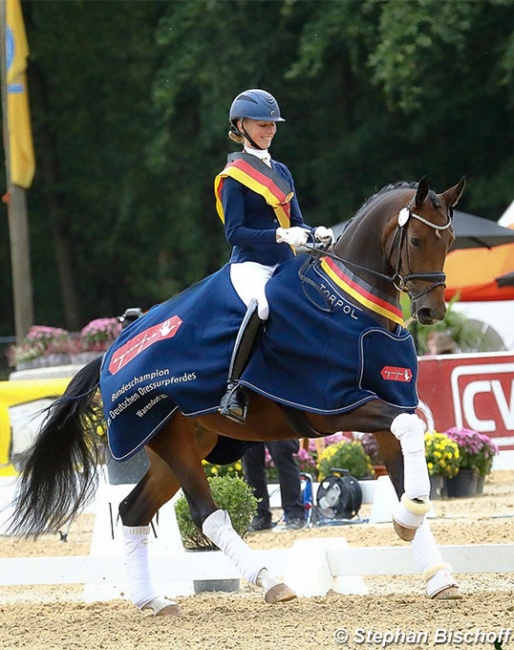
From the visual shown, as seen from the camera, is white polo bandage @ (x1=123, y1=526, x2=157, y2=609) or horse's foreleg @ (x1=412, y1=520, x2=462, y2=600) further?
white polo bandage @ (x1=123, y1=526, x2=157, y2=609)

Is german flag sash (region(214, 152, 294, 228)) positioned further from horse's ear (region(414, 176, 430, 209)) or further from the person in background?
the person in background

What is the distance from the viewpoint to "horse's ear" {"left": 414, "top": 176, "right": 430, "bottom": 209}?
5.75 metres

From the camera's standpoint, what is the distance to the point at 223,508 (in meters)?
7.40

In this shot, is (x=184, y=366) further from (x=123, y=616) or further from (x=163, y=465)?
(x=123, y=616)

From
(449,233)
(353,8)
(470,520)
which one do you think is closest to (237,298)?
(449,233)

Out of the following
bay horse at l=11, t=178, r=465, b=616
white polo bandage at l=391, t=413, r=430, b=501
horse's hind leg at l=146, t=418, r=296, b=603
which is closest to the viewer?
white polo bandage at l=391, t=413, r=430, b=501

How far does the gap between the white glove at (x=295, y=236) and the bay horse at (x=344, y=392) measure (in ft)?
0.40

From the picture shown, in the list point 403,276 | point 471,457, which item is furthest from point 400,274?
point 471,457

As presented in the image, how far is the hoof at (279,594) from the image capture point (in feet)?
19.4

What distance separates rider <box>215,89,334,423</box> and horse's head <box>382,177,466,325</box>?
1.43 feet

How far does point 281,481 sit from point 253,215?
383cm

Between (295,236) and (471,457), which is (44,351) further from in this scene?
(295,236)

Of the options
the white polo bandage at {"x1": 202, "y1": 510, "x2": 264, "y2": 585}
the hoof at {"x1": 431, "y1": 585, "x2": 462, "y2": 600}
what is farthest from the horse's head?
the white polo bandage at {"x1": 202, "y1": 510, "x2": 264, "y2": 585}

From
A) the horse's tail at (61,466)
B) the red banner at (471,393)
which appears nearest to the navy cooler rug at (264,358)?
the horse's tail at (61,466)
